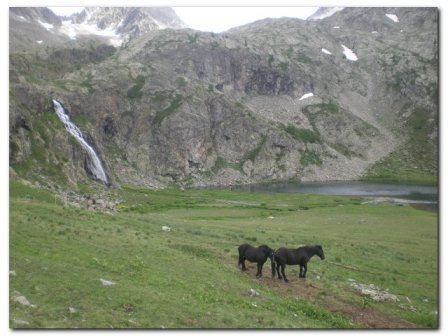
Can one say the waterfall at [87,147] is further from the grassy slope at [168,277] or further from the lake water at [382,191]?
the grassy slope at [168,277]

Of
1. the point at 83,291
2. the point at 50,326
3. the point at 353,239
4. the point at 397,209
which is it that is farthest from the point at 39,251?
the point at 397,209

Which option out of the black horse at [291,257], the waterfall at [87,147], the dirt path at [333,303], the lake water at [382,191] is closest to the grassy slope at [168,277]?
the dirt path at [333,303]

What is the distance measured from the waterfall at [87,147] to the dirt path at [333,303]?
107 m

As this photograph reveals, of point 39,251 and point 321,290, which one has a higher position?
point 39,251

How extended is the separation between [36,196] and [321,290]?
3250 cm

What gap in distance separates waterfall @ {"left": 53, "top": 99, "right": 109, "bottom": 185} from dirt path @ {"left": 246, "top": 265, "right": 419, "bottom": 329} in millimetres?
107033

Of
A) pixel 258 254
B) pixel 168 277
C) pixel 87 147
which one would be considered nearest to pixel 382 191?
pixel 87 147

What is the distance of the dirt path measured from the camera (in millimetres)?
22422

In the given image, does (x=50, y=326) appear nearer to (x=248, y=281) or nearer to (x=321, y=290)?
(x=248, y=281)

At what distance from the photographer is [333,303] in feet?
80.0

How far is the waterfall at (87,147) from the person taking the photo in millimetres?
127225

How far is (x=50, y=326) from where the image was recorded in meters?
15.5

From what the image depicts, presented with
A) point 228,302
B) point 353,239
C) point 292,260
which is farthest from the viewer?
point 353,239

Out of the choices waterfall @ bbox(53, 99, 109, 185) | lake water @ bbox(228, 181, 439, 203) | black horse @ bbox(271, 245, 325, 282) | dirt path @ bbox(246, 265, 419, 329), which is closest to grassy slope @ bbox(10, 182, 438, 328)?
dirt path @ bbox(246, 265, 419, 329)
